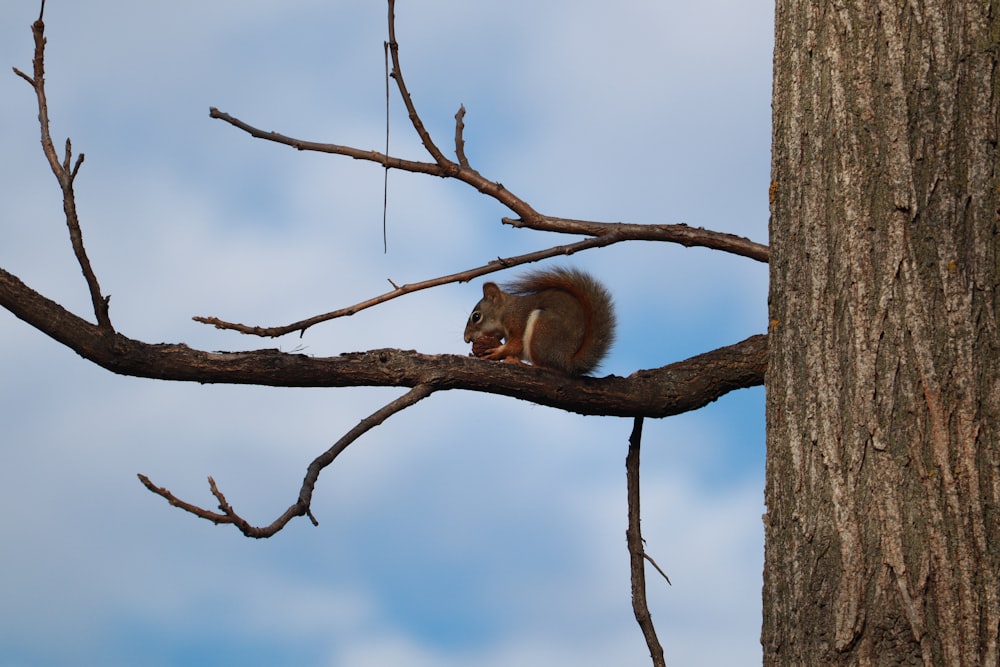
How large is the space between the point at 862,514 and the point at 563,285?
219cm

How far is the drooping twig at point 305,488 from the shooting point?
8.70 feet

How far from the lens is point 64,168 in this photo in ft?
9.84

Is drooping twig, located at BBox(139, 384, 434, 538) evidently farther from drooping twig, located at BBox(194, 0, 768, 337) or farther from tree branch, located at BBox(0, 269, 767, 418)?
drooping twig, located at BBox(194, 0, 768, 337)

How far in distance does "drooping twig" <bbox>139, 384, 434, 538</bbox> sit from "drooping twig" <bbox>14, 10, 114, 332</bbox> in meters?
0.73

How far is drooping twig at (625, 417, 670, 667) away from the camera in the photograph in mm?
3588

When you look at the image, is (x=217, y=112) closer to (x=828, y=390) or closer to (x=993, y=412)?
(x=828, y=390)

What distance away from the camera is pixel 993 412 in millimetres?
2562

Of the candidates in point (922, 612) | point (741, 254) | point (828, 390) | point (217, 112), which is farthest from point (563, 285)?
point (922, 612)

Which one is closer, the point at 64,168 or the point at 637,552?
the point at 64,168

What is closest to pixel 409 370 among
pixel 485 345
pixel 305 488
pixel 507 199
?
pixel 305 488

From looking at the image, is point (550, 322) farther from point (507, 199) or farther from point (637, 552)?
point (637, 552)

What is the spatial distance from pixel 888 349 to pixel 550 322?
182 cm

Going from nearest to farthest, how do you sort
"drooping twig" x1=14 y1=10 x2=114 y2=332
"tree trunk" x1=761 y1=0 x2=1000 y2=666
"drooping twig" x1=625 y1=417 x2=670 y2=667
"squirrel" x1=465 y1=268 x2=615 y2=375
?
1. "tree trunk" x1=761 y1=0 x2=1000 y2=666
2. "drooping twig" x1=14 y1=10 x2=114 y2=332
3. "drooping twig" x1=625 y1=417 x2=670 y2=667
4. "squirrel" x1=465 y1=268 x2=615 y2=375

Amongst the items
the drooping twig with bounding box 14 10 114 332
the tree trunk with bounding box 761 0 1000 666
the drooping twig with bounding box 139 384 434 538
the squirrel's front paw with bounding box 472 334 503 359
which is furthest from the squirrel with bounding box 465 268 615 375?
the drooping twig with bounding box 14 10 114 332
